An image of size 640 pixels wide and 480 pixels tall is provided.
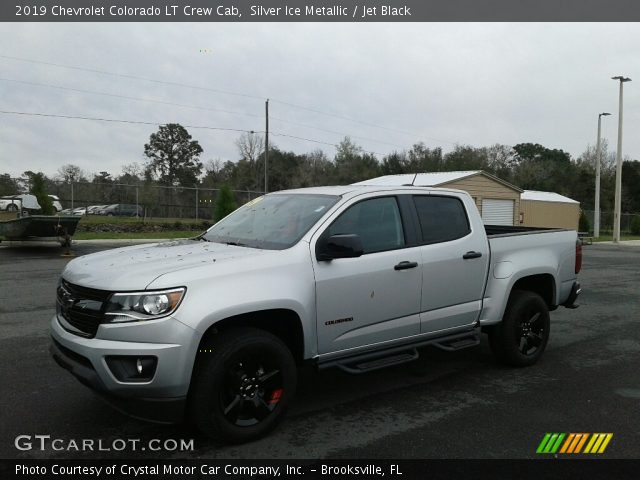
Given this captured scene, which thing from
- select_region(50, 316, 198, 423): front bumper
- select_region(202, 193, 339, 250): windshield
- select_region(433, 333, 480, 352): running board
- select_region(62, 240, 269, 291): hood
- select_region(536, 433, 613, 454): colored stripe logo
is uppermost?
select_region(202, 193, 339, 250): windshield

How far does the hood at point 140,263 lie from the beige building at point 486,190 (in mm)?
26125

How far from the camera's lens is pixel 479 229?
17.3 ft

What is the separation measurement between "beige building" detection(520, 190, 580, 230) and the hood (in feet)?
116

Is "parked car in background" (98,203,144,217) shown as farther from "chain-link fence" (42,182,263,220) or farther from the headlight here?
the headlight

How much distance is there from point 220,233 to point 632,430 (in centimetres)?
373

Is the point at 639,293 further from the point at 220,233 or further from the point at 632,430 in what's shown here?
the point at 220,233

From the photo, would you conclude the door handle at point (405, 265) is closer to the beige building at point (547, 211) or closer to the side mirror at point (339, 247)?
the side mirror at point (339, 247)

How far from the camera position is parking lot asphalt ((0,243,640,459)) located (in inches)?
145

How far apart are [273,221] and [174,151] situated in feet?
260

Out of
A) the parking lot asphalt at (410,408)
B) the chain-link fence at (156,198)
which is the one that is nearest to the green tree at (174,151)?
the chain-link fence at (156,198)

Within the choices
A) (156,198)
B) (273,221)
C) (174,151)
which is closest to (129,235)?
(156,198)

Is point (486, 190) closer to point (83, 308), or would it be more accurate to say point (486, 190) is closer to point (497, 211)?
point (497, 211)

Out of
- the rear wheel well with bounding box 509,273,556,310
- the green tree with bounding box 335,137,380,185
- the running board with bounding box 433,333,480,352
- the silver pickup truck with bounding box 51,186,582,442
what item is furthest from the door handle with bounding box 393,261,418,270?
the green tree with bounding box 335,137,380,185

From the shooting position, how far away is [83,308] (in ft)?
11.8
